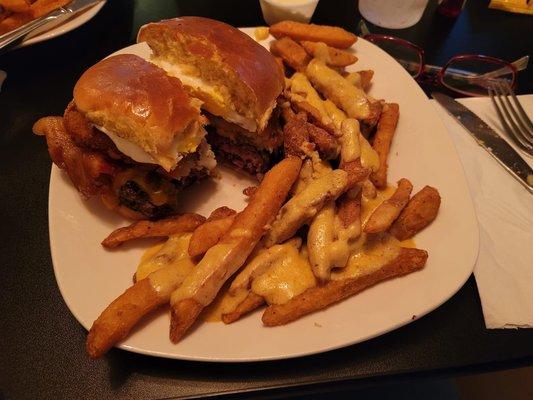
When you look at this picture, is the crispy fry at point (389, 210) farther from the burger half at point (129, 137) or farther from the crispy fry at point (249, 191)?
the burger half at point (129, 137)

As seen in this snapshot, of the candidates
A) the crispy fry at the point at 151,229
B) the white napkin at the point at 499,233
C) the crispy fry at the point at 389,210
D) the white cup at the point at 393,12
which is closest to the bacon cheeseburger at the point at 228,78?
the crispy fry at the point at 151,229

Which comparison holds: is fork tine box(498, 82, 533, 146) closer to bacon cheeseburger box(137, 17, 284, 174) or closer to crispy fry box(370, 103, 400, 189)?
crispy fry box(370, 103, 400, 189)

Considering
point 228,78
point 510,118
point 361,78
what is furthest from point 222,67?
point 510,118

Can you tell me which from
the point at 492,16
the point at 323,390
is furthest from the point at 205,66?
the point at 492,16

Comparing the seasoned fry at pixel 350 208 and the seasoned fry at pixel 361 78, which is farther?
the seasoned fry at pixel 361 78

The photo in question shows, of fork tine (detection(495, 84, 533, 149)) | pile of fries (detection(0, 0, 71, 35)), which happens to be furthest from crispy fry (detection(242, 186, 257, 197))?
pile of fries (detection(0, 0, 71, 35))

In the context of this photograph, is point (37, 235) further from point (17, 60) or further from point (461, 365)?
point (461, 365)
